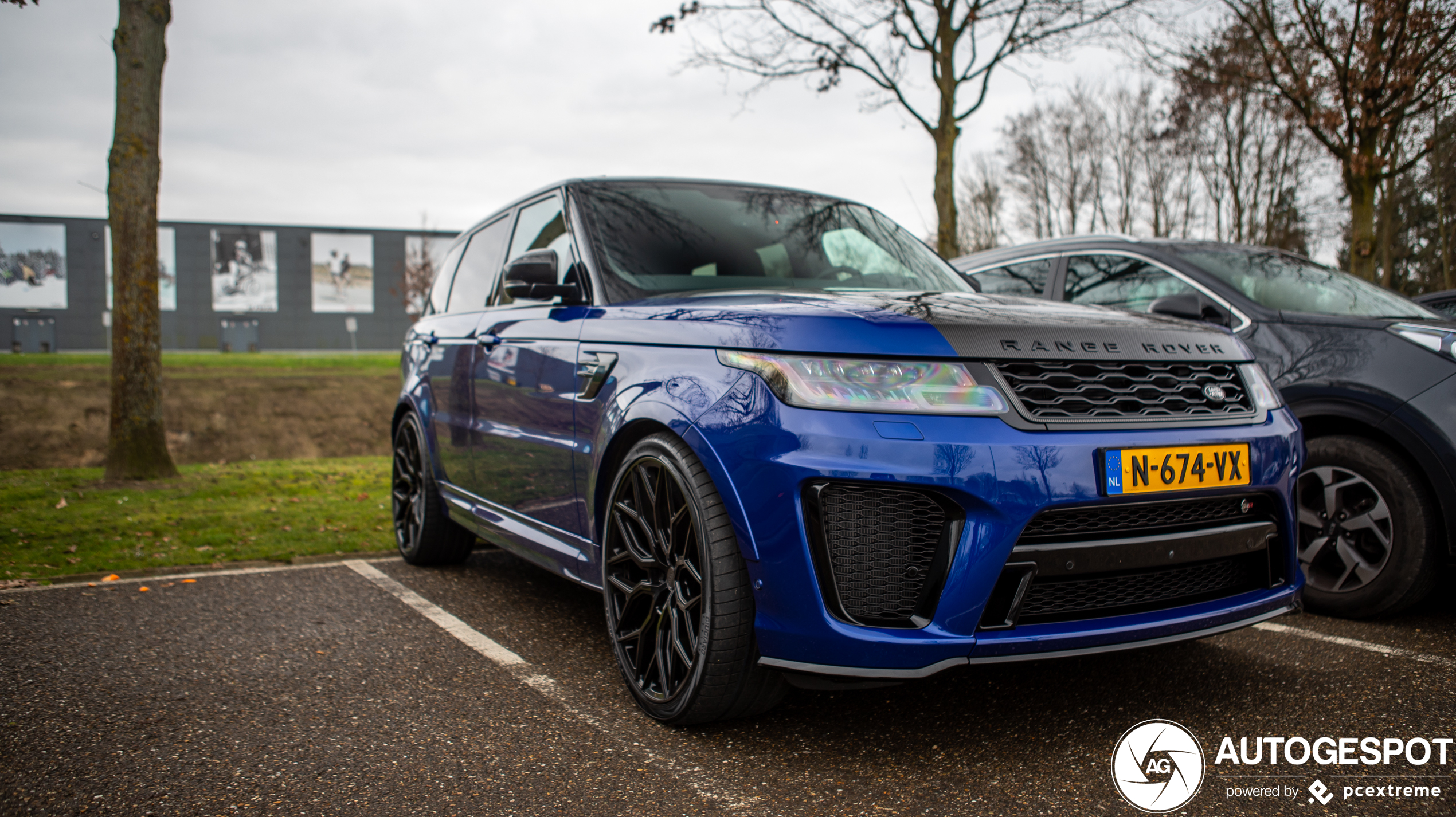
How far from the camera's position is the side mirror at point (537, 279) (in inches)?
131

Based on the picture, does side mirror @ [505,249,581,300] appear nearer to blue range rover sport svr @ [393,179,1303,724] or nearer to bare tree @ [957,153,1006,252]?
blue range rover sport svr @ [393,179,1303,724]

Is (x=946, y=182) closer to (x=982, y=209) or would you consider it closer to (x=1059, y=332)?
(x=1059, y=332)

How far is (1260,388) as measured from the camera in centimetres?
279

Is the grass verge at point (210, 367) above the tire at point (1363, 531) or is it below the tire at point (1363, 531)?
below

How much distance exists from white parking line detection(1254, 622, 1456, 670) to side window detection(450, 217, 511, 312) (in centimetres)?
348

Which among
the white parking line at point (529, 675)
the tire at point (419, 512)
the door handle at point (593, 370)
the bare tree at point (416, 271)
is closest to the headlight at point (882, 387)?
the door handle at point (593, 370)

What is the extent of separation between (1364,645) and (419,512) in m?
4.22

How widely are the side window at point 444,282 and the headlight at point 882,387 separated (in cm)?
332

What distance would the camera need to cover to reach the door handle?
3.05 m

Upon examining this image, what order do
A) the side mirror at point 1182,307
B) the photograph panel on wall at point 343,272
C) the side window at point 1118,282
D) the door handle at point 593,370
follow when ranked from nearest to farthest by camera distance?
the door handle at point 593,370, the side mirror at point 1182,307, the side window at point 1118,282, the photograph panel on wall at point 343,272

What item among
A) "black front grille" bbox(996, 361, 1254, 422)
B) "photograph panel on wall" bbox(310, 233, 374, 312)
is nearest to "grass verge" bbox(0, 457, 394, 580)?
"black front grille" bbox(996, 361, 1254, 422)

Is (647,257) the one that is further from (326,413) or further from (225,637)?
(326,413)

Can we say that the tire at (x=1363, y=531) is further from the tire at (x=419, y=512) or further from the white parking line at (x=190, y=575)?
the white parking line at (x=190, y=575)

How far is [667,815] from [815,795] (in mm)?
362
